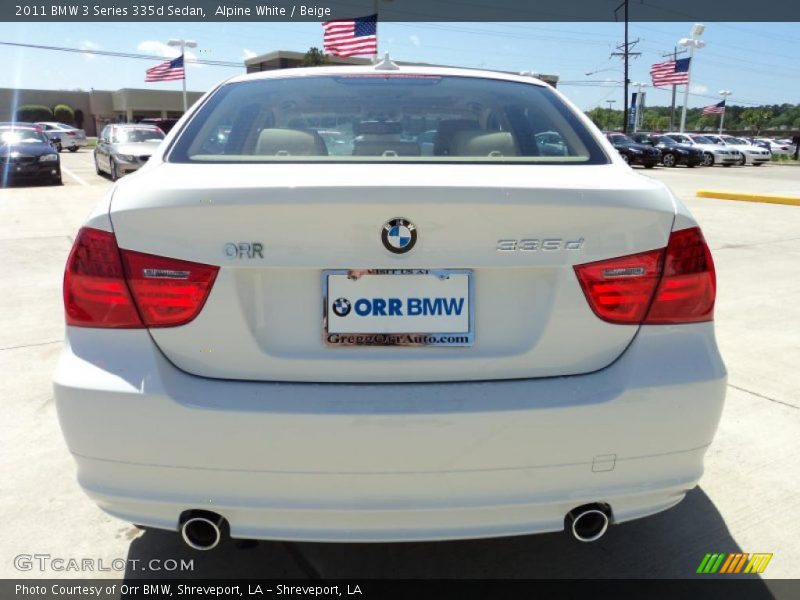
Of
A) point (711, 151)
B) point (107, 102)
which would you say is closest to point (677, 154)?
point (711, 151)

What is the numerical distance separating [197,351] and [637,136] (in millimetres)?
33246

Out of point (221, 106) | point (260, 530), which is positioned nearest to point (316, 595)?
point (260, 530)

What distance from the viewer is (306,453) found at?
166 cm

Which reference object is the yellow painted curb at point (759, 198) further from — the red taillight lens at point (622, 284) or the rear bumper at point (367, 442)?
the rear bumper at point (367, 442)

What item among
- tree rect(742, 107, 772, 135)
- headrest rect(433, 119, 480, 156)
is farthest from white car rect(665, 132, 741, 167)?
tree rect(742, 107, 772, 135)

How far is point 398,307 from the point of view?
169cm

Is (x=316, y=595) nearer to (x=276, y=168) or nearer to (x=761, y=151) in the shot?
(x=276, y=168)

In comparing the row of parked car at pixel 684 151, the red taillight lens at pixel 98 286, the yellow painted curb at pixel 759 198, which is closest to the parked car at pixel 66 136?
the row of parked car at pixel 684 151

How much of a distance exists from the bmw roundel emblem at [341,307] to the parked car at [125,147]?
49.5 ft

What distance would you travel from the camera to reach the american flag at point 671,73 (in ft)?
100

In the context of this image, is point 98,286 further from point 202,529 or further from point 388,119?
point 388,119

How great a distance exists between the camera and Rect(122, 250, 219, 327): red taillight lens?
1.66 m

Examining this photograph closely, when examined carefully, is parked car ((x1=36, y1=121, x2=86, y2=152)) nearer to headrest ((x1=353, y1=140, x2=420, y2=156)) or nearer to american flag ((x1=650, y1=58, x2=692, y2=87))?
american flag ((x1=650, y1=58, x2=692, y2=87))

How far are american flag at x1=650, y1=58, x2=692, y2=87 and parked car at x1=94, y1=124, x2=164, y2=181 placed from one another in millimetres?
23928
